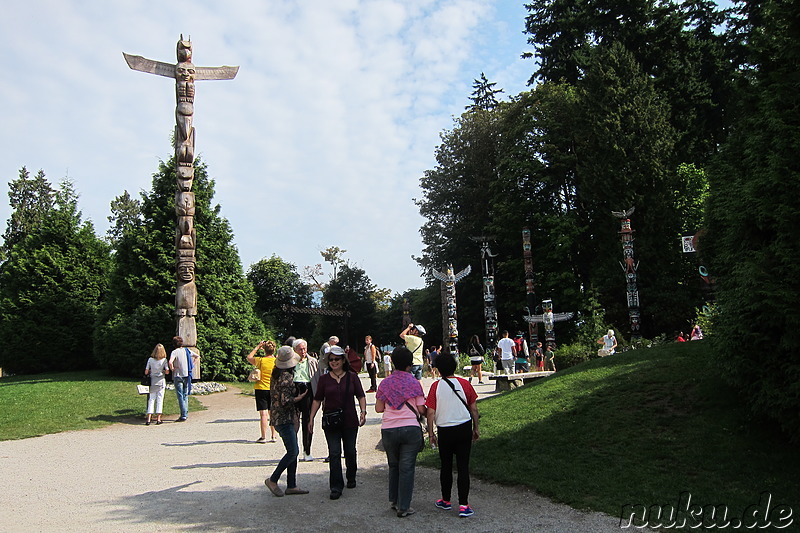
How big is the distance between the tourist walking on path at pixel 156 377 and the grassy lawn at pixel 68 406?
76 centimetres

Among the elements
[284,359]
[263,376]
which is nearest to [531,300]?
[263,376]

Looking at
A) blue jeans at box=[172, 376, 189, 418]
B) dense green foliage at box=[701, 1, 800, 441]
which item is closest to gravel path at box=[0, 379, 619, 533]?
blue jeans at box=[172, 376, 189, 418]

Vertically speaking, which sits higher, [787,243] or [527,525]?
[787,243]

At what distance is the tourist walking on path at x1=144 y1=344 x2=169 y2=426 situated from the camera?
13.4m

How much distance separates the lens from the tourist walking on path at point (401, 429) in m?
6.25

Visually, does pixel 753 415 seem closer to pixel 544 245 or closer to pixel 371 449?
pixel 371 449

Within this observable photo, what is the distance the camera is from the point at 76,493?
7.51 m

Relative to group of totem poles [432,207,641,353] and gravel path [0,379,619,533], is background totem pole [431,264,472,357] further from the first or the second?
gravel path [0,379,619,533]

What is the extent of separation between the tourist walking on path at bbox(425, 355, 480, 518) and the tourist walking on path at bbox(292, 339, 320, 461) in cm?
242

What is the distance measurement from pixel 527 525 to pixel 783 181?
500cm

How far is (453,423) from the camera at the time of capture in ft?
20.7

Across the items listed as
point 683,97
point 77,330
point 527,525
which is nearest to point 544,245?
point 683,97

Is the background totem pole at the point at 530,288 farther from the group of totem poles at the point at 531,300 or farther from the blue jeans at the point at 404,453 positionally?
the blue jeans at the point at 404,453

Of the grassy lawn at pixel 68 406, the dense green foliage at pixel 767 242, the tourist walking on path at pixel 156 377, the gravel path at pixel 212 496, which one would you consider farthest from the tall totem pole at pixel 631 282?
the tourist walking on path at pixel 156 377
